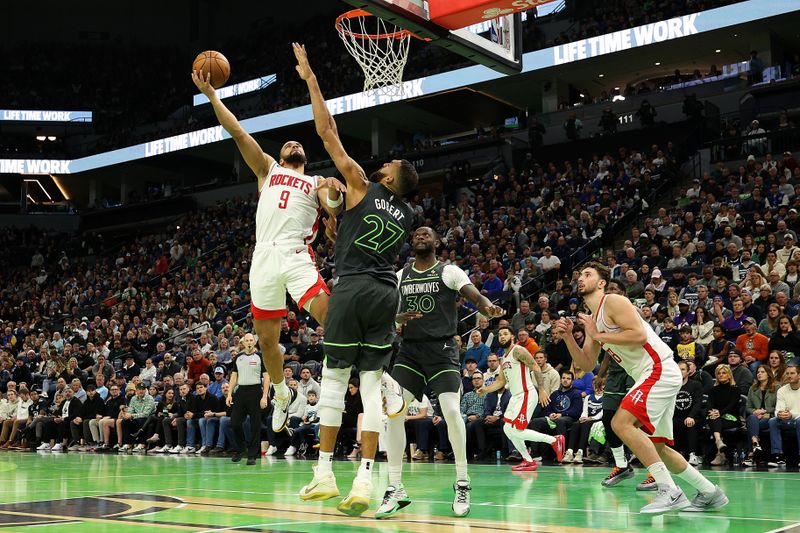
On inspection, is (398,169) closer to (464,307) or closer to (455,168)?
(464,307)

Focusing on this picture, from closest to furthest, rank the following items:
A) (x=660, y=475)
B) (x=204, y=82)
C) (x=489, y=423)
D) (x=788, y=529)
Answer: (x=788, y=529)
(x=660, y=475)
(x=204, y=82)
(x=489, y=423)

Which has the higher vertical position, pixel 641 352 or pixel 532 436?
pixel 641 352

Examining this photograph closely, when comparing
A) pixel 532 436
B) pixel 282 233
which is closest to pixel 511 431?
pixel 532 436

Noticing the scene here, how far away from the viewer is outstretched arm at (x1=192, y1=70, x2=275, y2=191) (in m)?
6.82

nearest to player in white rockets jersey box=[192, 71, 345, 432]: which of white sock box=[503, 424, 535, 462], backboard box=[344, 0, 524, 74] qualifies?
backboard box=[344, 0, 524, 74]

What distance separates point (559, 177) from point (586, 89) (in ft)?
30.7

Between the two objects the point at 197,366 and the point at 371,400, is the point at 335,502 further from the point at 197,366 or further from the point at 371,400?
the point at 197,366

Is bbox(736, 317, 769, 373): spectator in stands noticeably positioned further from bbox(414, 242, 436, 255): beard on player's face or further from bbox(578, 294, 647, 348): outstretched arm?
bbox(414, 242, 436, 255): beard on player's face

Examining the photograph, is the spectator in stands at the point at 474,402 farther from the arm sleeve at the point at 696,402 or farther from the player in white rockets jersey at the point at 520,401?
the arm sleeve at the point at 696,402

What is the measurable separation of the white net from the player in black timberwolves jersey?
527cm

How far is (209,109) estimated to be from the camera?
1587 inches

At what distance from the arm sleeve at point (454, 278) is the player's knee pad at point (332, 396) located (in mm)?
1172

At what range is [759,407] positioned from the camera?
11289 millimetres

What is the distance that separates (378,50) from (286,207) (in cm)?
524
